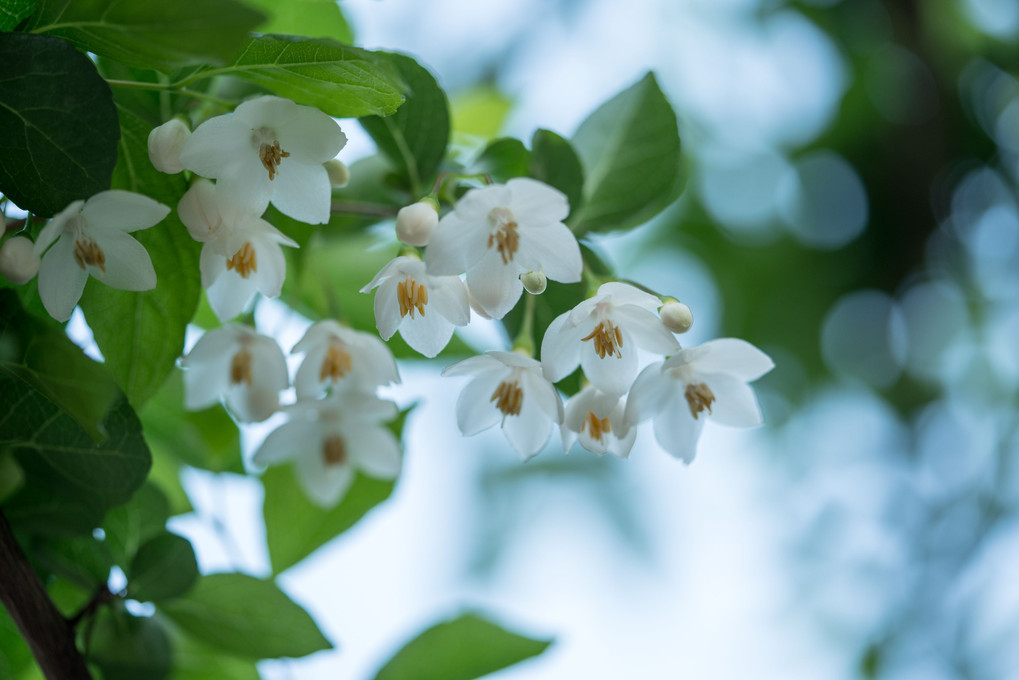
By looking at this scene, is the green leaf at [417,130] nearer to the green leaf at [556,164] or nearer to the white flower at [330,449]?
the green leaf at [556,164]

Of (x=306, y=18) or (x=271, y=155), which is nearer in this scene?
(x=271, y=155)

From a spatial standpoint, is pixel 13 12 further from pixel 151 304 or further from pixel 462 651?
pixel 462 651

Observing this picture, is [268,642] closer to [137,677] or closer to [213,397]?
[137,677]

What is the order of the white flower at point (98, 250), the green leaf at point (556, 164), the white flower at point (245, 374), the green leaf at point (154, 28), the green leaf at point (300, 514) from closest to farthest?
the green leaf at point (154, 28)
the white flower at point (98, 250)
the green leaf at point (556, 164)
the white flower at point (245, 374)
the green leaf at point (300, 514)

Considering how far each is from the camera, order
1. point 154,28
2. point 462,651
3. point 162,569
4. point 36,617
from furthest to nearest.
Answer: point 462,651
point 162,569
point 36,617
point 154,28

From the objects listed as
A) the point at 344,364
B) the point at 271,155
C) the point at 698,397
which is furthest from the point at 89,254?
the point at 698,397

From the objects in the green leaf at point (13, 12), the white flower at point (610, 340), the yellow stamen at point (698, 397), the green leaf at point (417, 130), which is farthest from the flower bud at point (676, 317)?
the green leaf at point (13, 12)
